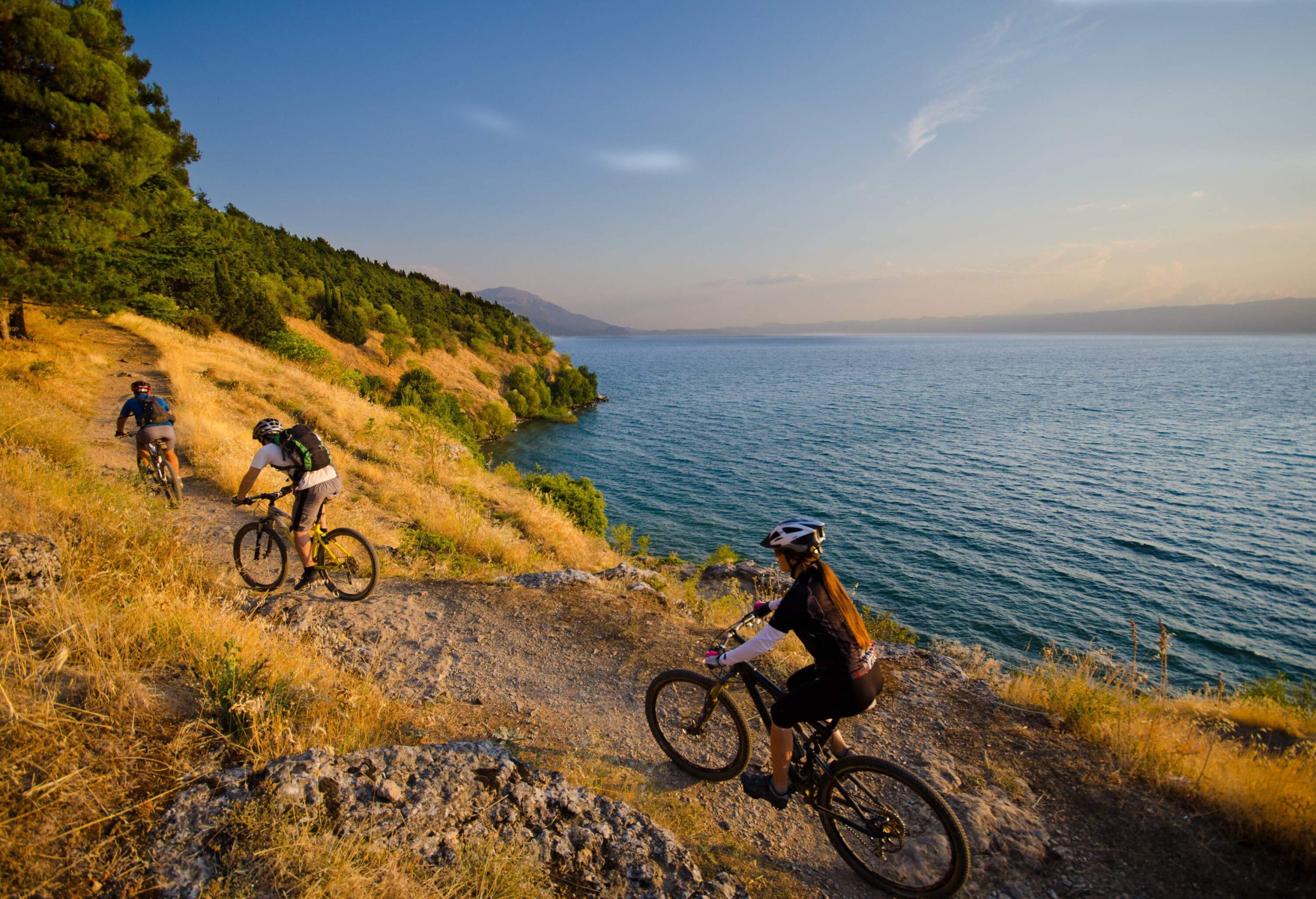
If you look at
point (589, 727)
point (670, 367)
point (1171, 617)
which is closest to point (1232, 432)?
point (1171, 617)

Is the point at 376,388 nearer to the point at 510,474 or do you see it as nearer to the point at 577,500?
the point at 510,474

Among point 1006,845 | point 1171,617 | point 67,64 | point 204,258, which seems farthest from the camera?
point 1171,617

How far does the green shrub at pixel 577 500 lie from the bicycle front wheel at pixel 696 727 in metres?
19.5

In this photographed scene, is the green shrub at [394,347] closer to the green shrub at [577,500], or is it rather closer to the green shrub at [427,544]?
the green shrub at [577,500]

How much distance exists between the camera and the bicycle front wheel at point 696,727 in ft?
17.0

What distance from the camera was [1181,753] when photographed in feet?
18.2

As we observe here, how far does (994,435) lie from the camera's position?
5534cm

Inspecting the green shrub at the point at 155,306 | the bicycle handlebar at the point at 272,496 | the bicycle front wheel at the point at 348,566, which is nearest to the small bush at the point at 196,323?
the green shrub at the point at 155,306

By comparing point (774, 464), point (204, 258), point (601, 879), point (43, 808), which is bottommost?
point (774, 464)

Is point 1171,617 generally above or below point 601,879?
below

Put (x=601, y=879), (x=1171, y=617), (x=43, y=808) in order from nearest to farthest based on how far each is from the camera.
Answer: (x=43, y=808) < (x=601, y=879) < (x=1171, y=617)

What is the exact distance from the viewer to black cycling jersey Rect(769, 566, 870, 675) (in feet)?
13.4

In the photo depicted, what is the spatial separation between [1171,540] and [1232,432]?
41.2 metres

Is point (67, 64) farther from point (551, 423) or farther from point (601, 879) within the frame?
point (551, 423)
